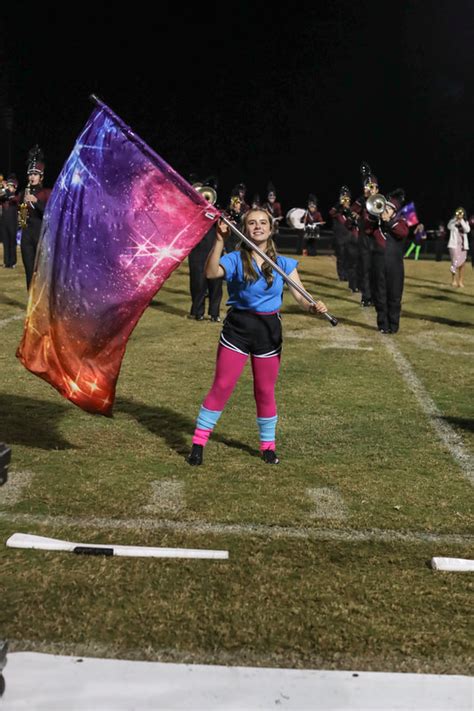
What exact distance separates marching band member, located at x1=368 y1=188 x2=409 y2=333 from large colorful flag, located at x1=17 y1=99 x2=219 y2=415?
8.03m

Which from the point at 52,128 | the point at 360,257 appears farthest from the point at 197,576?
the point at 52,128

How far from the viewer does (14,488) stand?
5145 mm

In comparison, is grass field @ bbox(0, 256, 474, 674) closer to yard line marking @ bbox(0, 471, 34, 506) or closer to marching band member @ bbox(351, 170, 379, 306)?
yard line marking @ bbox(0, 471, 34, 506)

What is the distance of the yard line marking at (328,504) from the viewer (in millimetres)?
4898

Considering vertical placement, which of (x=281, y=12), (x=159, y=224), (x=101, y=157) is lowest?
(x=159, y=224)

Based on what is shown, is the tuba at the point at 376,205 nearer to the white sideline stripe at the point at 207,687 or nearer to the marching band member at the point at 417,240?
the white sideline stripe at the point at 207,687

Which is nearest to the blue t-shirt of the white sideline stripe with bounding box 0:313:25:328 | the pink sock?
the pink sock

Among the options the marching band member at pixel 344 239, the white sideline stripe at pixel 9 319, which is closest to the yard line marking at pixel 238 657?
the white sideline stripe at pixel 9 319

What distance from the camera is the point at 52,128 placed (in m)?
33.7

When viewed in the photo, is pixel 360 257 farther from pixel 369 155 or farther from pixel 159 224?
pixel 369 155

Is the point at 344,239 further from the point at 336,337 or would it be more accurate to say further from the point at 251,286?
the point at 251,286

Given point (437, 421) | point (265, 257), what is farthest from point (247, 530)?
point (437, 421)

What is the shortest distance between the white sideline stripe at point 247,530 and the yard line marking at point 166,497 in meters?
0.19

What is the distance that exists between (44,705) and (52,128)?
1292 inches
